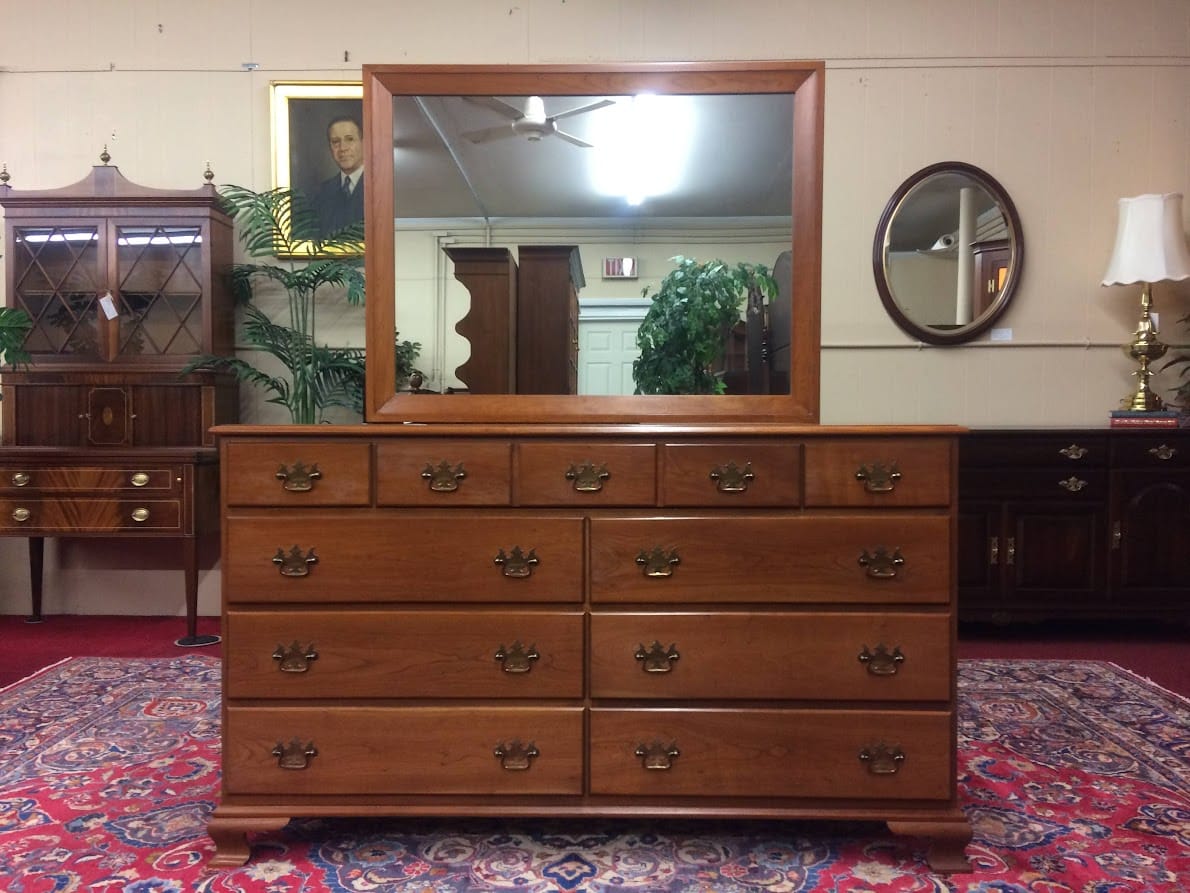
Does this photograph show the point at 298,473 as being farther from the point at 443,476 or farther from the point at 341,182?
the point at 341,182

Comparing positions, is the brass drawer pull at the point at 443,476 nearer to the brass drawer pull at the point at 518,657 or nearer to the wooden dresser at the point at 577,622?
the wooden dresser at the point at 577,622

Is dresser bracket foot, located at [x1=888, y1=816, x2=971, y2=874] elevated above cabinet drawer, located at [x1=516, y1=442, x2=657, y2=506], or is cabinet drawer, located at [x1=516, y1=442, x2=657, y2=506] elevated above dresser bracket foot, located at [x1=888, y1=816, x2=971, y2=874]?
cabinet drawer, located at [x1=516, y1=442, x2=657, y2=506]

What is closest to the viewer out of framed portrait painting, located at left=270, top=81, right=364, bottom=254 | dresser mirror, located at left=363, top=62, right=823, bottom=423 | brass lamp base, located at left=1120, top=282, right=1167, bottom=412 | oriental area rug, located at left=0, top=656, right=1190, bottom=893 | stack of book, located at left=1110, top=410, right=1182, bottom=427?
oriental area rug, located at left=0, top=656, right=1190, bottom=893

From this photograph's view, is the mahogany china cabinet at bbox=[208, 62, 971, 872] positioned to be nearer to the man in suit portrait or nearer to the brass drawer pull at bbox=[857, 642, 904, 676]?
the brass drawer pull at bbox=[857, 642, 904, 676]

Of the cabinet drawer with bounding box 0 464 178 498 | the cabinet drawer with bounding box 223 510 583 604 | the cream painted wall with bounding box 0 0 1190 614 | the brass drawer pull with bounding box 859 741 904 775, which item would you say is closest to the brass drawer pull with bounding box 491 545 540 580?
the cabinet drawer with bounding box 223 510 583 604

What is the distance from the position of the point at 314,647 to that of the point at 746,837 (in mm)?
1211

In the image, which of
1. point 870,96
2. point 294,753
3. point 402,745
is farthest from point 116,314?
point 870,96

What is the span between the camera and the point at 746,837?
2002 mm

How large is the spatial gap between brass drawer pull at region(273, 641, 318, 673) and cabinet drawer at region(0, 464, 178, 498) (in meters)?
2.09

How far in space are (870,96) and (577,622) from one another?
355cm

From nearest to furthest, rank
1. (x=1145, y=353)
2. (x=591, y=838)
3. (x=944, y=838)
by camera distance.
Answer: (x=944, y=838) < (x=591, y=838) < (x=1145, y=353)

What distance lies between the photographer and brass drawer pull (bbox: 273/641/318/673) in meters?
1.86

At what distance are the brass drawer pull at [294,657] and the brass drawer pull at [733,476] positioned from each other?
3.50 feet

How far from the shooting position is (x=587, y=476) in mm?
1864
